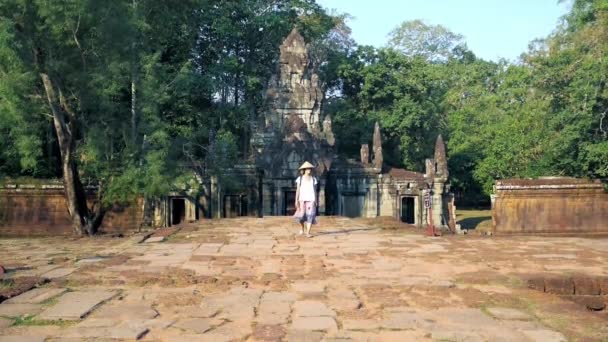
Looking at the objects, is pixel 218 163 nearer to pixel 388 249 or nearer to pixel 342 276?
pixel 388 249

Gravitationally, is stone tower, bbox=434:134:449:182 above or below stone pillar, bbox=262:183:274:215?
above

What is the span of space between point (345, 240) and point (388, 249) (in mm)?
1533

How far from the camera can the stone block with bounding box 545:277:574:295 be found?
6.96 meters

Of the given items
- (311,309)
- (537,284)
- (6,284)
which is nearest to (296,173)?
(537,284)

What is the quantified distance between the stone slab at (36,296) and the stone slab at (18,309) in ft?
0.42

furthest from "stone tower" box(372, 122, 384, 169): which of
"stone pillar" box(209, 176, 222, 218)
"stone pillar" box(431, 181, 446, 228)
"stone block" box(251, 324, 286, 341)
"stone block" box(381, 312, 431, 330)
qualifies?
"stone block" box(251, 324, 286, 341)

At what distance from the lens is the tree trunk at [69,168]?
15.1 metres

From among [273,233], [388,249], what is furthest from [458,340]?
[273,233]

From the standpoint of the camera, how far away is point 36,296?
605 cm

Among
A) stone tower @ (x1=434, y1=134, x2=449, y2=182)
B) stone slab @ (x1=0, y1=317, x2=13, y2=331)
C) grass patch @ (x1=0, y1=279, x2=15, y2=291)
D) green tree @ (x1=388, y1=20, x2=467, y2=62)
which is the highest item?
green tree @ (x1=388, y1=20, x2=467, y2=62)

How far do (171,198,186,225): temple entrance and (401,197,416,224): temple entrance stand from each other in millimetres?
10314

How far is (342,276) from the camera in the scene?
23.9 ft

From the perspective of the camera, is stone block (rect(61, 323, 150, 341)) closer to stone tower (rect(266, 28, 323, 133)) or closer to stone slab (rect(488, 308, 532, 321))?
stone slab (rect(488, 308, 532, 321))

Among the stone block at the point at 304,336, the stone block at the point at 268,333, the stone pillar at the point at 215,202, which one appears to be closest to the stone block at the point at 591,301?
the stone block at the point at 304,336
